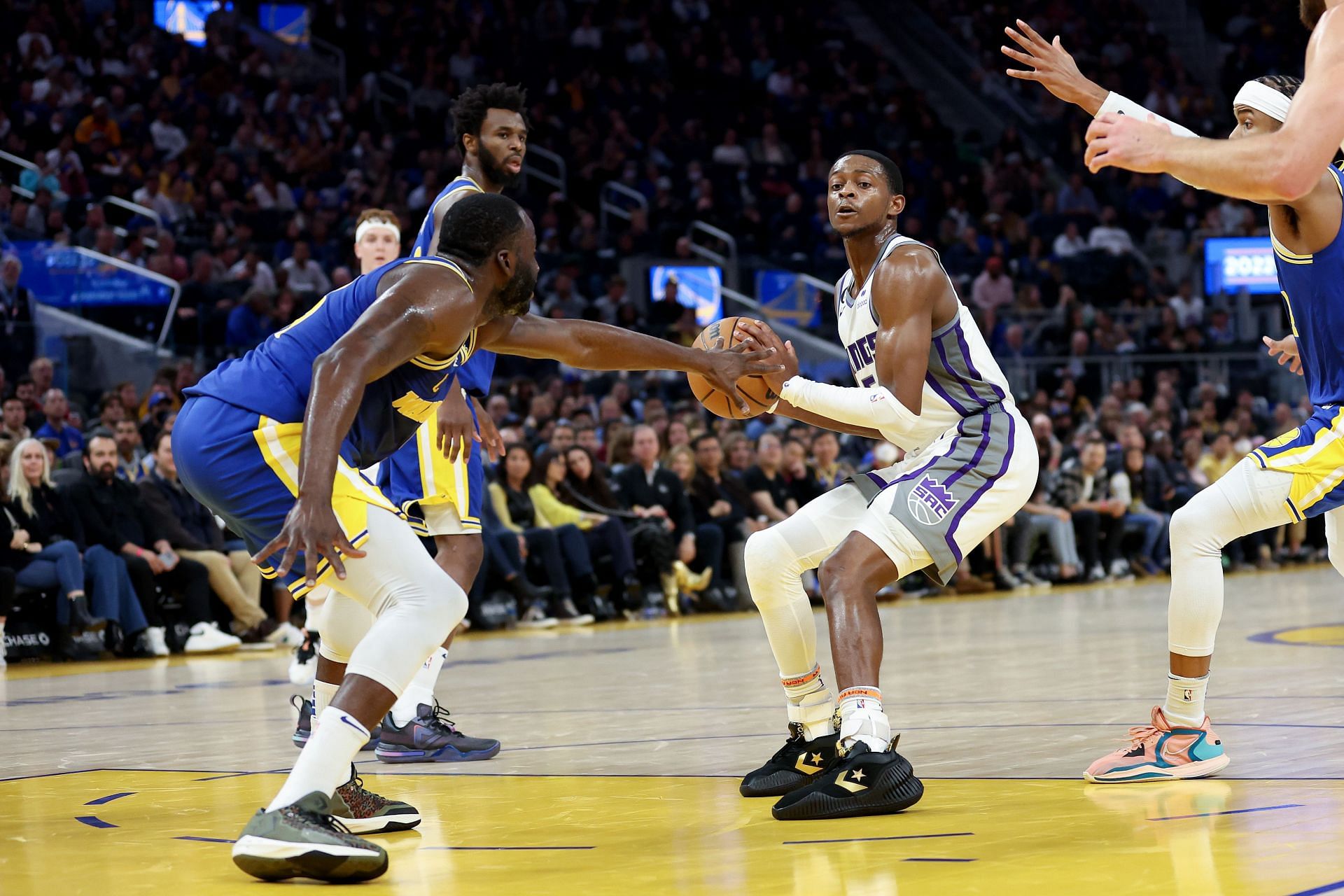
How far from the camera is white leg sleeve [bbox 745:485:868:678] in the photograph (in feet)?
17.1

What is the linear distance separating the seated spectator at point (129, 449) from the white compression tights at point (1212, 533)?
345 inches

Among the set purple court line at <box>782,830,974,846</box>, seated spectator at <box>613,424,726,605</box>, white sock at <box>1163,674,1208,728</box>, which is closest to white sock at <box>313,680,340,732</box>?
purple court line at <box>782,830,974,846</box>

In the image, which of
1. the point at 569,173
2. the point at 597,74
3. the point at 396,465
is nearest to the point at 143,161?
the point at 569,173

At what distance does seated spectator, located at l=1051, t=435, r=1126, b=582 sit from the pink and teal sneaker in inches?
474

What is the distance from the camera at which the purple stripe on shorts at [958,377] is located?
17.4 ft

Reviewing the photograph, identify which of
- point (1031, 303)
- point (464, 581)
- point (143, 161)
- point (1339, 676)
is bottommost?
point (1339, 676)

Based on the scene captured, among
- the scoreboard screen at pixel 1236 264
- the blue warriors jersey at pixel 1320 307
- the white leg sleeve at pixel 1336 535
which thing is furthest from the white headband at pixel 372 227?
the scoreboard screen at pixel 1236 264

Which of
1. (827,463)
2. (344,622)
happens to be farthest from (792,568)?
(827,463)

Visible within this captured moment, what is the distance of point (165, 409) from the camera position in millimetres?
13055

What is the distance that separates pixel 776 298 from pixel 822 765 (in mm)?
15311

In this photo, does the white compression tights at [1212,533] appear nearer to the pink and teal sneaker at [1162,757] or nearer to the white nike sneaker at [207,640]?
the pink and teal sneaker at [1162,757]

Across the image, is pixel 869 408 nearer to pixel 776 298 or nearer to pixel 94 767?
pixel 94 767

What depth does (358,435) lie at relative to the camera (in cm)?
457

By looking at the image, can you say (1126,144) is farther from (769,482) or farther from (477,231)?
(769,482)
